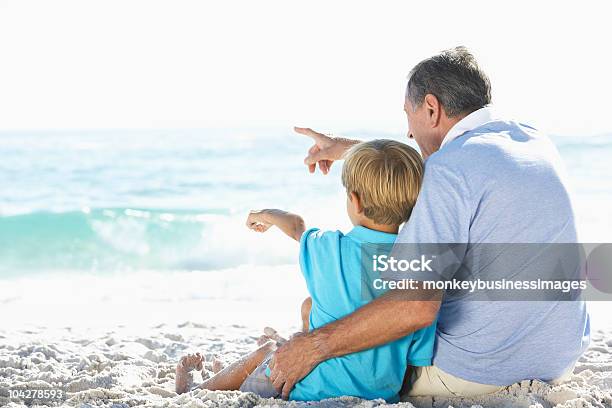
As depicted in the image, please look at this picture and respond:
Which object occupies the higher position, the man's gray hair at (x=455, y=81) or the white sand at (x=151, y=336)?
the man's gray hair at (x=455, y=81)

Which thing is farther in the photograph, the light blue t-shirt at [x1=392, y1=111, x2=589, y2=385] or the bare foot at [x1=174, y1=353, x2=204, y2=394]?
the bare foot at [x1=174, y1=353, x2=204, y2=394]

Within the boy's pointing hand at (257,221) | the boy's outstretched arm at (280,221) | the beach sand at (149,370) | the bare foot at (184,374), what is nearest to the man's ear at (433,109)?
the boy's outstretched arm at (280,221)

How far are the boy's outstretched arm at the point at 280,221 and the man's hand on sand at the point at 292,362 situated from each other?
398mm

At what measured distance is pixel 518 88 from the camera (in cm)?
2312

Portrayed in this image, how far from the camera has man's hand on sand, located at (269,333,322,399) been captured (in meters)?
2.52

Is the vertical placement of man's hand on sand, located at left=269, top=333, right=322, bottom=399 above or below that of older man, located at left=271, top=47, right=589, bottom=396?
below

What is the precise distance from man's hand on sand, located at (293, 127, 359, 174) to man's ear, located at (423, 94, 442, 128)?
691 mm

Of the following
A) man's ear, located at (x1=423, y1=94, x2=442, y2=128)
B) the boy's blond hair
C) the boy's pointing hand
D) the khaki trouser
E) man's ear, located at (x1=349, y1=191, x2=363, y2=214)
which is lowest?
the khaki trouser

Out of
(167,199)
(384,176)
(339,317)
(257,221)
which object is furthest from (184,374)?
(167,199)

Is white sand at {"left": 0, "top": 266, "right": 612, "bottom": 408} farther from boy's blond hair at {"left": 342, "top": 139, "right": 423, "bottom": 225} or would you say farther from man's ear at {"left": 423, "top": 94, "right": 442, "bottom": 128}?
man's ear at {"left": 423, "top": 94, "right": 442, "bottom": 128}

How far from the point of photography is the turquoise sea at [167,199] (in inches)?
397

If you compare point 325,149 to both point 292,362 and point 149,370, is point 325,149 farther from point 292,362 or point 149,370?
point 149,370

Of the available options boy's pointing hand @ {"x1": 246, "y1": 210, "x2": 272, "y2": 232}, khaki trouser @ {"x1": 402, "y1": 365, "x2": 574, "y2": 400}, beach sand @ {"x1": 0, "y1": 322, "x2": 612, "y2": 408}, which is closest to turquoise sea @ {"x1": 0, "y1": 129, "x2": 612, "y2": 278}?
beach sand @ {"x1": 0, "y1": 322, "x2": 612, "y2": 408}

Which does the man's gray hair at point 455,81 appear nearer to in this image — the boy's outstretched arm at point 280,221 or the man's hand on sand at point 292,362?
the boy's outstretched arm at point 280,221
